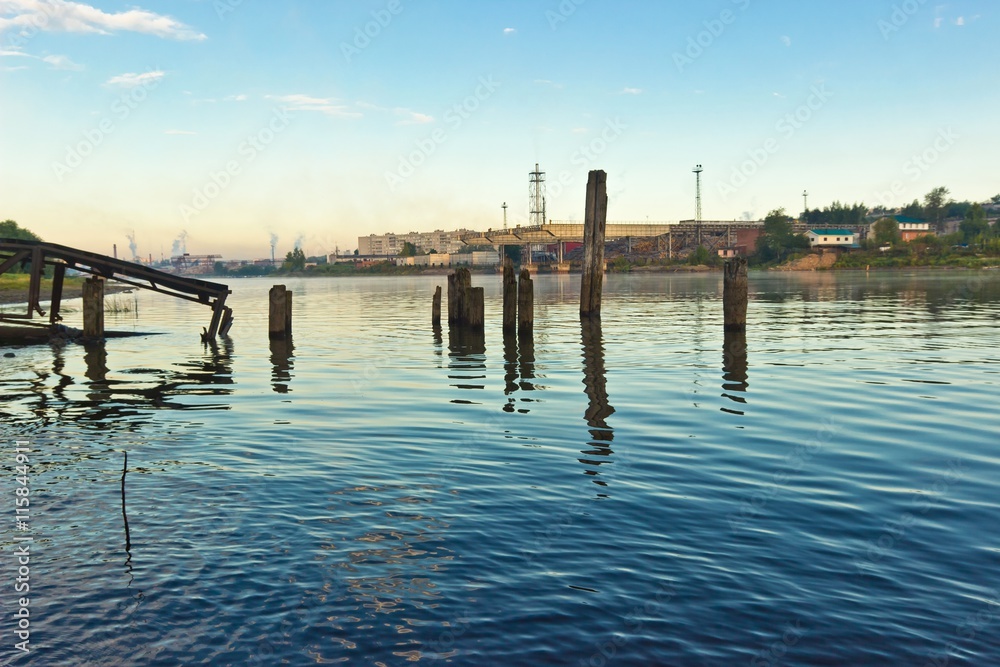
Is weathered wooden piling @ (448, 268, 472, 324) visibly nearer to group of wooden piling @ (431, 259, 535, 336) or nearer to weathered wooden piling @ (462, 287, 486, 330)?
group of wooden piling @ (431, 259, 535, 336)

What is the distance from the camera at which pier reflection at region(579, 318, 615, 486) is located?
1123 cm

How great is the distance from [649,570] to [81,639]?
438 cm

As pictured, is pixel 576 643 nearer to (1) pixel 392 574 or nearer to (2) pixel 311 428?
(1) pixel 392 574

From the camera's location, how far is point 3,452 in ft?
38.4

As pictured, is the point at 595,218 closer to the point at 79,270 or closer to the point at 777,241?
the point at 79,270

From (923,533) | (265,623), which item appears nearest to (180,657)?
(265,623)

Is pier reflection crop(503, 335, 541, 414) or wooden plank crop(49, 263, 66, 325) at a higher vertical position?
wooden plank crop(49, 263, 66, 325)

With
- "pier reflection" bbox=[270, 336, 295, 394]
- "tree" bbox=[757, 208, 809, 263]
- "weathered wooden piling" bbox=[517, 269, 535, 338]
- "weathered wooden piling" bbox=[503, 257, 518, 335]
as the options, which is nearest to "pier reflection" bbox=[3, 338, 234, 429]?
"pier reflection" bbox=[270, 336, 295, 394]

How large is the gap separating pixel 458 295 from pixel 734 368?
14018 mm

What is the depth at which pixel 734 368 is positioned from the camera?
68.4 ft

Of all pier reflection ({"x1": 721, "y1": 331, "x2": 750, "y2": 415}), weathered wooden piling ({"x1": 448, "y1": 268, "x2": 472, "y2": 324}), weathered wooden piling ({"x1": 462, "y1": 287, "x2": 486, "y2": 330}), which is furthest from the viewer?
weathered wooden piling ({"x1": 448, "y1": 268, "x2": 472, "y2": 324})

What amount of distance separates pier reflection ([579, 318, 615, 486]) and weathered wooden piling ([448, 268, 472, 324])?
5.95 m

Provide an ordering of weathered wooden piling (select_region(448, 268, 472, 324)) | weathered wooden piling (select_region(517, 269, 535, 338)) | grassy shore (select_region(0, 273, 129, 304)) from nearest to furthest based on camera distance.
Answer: weathered wooden piling (select_region(517, 269, 535, 338)) → weathered wooden piling (select_region(448, 268, 472, 324)) → grassy shore (select_region(0, 273, 129, 304))

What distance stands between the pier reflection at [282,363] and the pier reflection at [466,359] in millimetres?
3971
